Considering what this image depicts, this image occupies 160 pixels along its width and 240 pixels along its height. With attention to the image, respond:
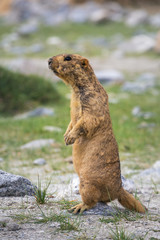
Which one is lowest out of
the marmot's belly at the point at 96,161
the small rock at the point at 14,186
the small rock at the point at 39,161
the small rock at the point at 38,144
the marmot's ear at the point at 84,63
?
the small rock at the point at 14,186

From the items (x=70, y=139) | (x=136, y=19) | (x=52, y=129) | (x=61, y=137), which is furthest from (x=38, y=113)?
(x=136, y=19)

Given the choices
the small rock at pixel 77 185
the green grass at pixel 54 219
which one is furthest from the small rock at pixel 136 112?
the green grass at pixel 54 219

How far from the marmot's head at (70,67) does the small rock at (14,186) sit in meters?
0.98

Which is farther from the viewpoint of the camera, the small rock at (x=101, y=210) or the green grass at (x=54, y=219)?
the small rock at (x=101, y=210)

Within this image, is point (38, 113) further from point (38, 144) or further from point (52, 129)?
point (38, 144)

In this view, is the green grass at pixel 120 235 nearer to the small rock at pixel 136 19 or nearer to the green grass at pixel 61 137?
the green grass at pixel 61 137

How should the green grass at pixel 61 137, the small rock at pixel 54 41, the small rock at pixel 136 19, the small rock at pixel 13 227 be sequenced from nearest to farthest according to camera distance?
the small rock at pixel 13 227, the green grass at pixel 61 137, the small rock at pixel 54 41, the small rock at pixel 136 19

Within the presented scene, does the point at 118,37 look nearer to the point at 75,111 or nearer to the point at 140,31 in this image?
the point at 140,31

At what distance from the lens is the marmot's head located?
3404mm

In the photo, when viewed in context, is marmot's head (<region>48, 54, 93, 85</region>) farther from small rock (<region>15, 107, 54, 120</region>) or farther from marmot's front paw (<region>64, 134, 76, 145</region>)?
small rock (<region>15, 107, 54, 120</region>)

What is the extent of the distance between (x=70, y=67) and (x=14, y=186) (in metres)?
1.14

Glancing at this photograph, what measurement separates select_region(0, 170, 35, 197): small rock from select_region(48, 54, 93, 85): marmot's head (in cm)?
98

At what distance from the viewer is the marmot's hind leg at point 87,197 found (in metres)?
3.24

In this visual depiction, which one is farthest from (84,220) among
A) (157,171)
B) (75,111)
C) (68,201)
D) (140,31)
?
(140,31)
